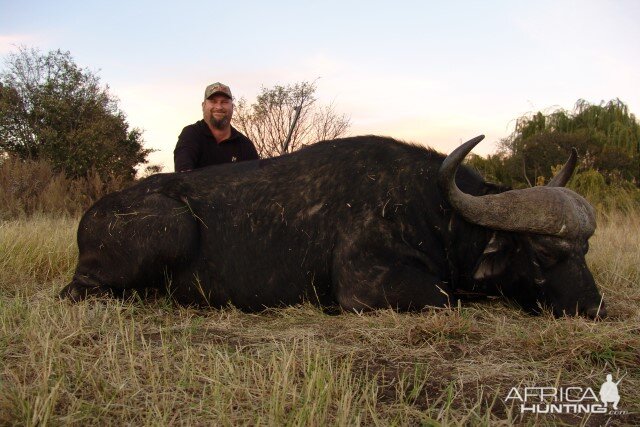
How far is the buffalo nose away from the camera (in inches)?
138

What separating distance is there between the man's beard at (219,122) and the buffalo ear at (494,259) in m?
3.91

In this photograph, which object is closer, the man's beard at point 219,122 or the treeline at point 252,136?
the man's beard at point 219,122

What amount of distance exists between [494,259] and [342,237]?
107cm

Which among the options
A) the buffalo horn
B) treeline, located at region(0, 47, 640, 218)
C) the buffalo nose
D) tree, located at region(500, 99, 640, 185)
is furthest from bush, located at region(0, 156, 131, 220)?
tree, located at region(500, 99, 640, 185)

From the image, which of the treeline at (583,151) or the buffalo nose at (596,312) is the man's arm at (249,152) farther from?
the treeline at (583,151)

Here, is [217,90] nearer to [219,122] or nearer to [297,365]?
[219,122]

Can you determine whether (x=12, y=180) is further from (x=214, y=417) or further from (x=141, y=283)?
(x=214, y=417)

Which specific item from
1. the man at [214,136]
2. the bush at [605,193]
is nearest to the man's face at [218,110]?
the man at [214,136]

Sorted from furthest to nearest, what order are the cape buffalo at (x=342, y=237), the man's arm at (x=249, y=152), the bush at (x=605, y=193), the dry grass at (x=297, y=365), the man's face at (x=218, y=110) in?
1. the bush at (x=605, y=193)
2. the man's arm at (x=249, y=152)
3. the man's face at (x=218, y=110)
4. the cape buffalo at (x=342, y=237)
5. the dry grass at (x=297, y=365)

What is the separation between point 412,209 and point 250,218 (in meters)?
1.20


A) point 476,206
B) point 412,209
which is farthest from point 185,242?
point 476,206

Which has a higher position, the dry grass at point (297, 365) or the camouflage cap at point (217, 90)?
the camouflage cap at point (217, 90)

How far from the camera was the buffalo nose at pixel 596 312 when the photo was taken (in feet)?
11.5

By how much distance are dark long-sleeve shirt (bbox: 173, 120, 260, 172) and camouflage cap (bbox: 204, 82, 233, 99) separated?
36cm
